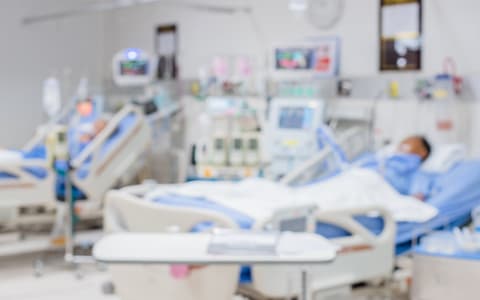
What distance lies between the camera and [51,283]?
475 cm

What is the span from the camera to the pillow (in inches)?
182

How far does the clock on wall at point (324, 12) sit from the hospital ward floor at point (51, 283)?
271 cm

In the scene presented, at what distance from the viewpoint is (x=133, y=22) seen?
8125mm

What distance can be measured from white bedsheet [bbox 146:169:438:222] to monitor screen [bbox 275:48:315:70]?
1763 mm

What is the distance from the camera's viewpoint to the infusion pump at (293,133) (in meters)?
5.73

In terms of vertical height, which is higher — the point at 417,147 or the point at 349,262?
the point at 417,147

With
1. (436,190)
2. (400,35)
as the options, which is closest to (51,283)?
(436,190)

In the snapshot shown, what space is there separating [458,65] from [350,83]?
3.33ft

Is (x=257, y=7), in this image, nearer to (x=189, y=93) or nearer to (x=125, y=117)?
(x=189, y=93)

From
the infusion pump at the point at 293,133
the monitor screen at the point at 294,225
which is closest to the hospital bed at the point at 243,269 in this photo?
the monitor screen at the point at 294,225

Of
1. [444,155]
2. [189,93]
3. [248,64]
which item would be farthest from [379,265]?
[189,93]

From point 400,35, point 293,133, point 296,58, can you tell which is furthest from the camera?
point 296,58

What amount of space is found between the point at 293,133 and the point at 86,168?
1.80 m

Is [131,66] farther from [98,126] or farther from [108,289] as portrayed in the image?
[108,289]
